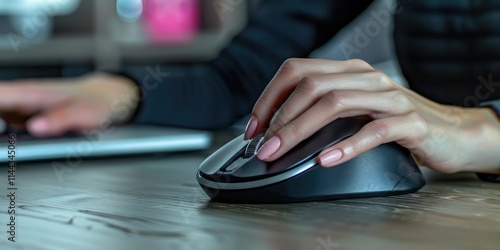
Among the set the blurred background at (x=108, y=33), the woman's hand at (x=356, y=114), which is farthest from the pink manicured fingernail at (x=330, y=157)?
the blurred background at (x=108, y=33)

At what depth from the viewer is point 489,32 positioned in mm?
1102

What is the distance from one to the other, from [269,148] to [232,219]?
0.27 feet

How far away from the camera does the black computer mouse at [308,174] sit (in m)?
0.55

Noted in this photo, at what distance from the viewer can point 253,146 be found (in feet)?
1.89

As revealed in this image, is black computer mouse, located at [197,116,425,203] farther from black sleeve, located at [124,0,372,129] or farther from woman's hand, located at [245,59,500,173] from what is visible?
black sleeve, located at [124,0,372,129]

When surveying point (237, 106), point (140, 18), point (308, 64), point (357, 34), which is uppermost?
point (140, 18)

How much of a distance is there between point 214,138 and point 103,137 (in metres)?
0.16

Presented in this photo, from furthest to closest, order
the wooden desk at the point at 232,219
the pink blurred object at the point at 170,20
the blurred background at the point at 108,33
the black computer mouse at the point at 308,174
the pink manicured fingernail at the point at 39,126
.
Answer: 1. the pink blurred object at the point at 170,20
2. the blurred background at the point at 108,33
3. the pink manicured fingernail at the point at 39,126
4. the black computer mouse at the point at 308,174
5. the wooden desk at the point at 232,219

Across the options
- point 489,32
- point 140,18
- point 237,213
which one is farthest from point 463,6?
point 140,18

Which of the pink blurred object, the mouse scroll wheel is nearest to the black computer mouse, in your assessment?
the mouse scroll wheel

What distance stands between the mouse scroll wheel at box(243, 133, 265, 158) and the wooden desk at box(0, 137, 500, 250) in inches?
1.7

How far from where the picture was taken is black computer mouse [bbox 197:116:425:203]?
546mm

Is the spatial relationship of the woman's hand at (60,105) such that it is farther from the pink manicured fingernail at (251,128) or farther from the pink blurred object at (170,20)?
the pink blurred object at (170,20)

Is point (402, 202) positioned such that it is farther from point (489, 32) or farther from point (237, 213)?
point (489, 32)
